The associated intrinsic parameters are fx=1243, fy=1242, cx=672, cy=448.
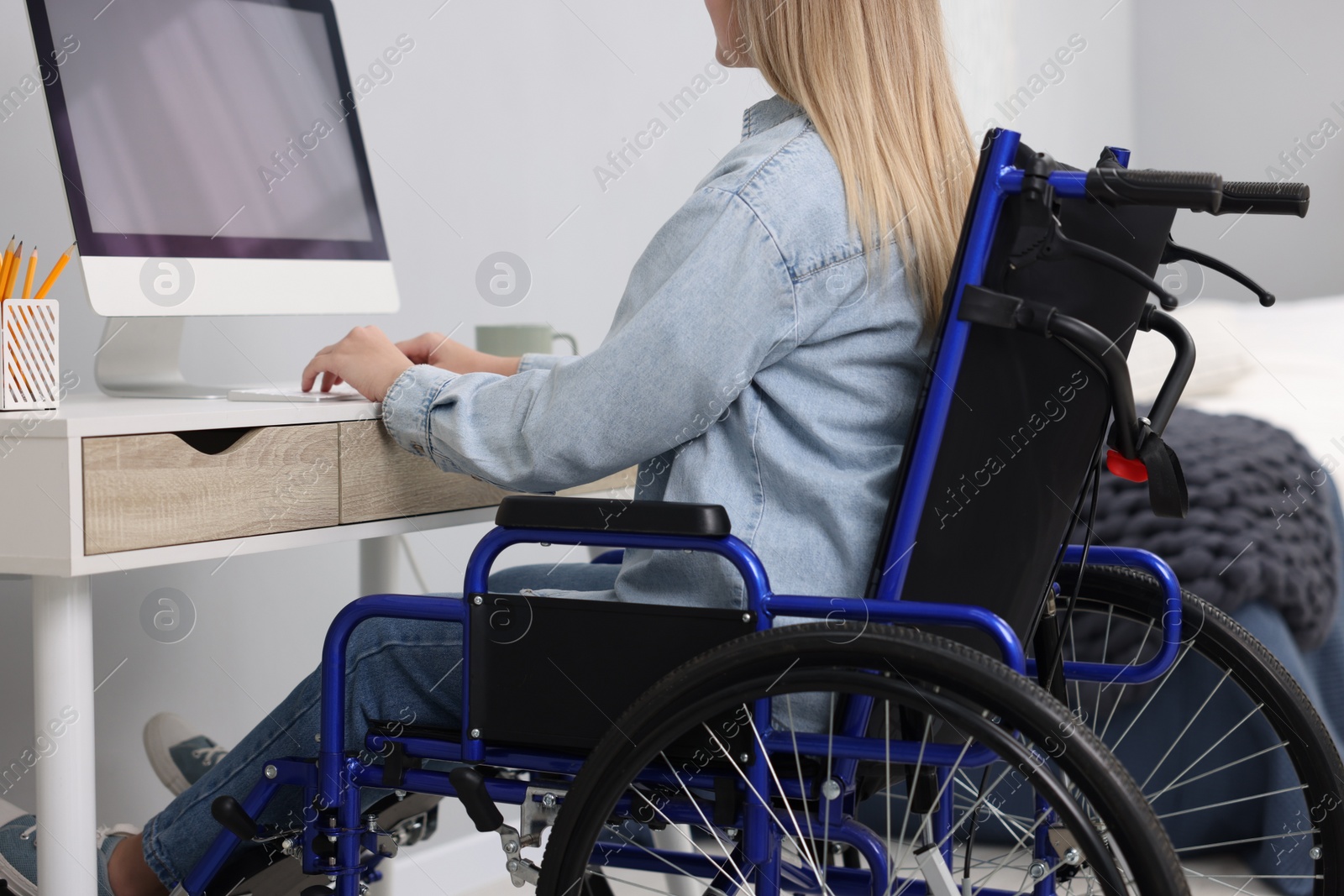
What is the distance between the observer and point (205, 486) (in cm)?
106

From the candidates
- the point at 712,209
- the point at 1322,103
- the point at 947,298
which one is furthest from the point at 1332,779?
the point at 1322,103

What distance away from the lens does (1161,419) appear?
0.89 m

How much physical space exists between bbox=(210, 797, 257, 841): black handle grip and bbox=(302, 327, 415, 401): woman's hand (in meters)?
0.38

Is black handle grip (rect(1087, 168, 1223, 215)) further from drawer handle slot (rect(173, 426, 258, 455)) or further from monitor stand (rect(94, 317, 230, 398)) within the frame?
monitor stand (rect(94, 317, 230, 398))

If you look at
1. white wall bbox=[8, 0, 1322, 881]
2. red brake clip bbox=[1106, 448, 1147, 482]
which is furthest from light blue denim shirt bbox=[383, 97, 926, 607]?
white wall bbox=[8, 0, 1322, 881]

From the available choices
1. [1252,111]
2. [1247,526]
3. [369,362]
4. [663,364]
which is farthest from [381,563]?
[1252,111]

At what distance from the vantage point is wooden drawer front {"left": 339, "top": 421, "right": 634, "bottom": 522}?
46.3 inches

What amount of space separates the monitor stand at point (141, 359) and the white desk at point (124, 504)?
5.4 inches

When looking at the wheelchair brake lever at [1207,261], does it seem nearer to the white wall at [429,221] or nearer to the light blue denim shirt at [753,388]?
the light blue denim shirt at [753,388]

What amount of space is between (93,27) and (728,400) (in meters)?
0.81

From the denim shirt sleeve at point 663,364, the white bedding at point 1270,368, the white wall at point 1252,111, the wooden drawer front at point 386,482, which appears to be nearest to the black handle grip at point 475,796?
the denim shirt sleeve at point 663,364

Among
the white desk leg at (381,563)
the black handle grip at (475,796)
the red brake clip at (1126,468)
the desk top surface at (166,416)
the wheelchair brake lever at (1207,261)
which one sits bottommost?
the black handle grip at (475,796)

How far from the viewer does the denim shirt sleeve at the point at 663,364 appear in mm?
883

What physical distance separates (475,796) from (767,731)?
233 millimetres
